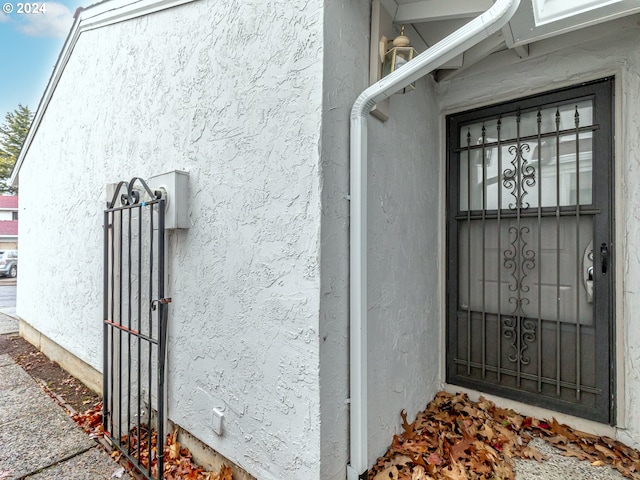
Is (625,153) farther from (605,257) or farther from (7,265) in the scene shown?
(7,265)

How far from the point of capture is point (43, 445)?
9.47 ft

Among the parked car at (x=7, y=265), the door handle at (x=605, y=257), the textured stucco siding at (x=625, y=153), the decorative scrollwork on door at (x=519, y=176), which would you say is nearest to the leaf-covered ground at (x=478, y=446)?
the textured stucco siding at (x=625, y=153)

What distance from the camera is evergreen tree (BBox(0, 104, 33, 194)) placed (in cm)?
2719

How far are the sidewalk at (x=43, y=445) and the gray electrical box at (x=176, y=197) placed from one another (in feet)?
6.66

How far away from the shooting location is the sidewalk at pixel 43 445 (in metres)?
2.55

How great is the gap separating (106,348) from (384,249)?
2808 mm

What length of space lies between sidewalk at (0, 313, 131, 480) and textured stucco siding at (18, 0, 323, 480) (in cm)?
76

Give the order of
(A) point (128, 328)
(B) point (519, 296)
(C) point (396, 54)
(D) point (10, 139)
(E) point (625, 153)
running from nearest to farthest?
1. (C) point (396, 54)
2. (E) point (625, 153)
3. (A) point (128, 328)
4. (B) point (519, 296)
5. (D) point (10, 139)

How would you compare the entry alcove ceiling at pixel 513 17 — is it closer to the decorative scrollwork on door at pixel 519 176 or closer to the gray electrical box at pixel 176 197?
the decorative scrollwork on door at pixel 519 176

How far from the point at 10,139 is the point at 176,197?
37.0 meters

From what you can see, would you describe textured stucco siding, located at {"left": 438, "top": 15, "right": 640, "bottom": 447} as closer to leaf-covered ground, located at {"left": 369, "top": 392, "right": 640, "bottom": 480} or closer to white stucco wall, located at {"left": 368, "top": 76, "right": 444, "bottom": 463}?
leaf-covered ground, located at {"left": 369, "top": 392, "right": 640, "bottom": 480}

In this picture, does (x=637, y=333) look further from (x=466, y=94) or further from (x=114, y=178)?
(x=114, y=178)

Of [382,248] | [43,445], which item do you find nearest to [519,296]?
[382,248]

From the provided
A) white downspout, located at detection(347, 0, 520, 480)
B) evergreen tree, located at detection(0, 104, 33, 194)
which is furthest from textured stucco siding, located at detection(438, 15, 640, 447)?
evergreen tree, located at detection(0, 104, 33, 194)
